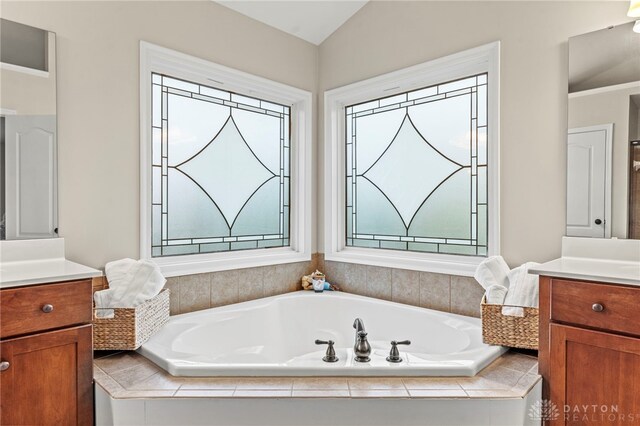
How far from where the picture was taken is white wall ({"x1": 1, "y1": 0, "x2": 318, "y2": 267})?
6.38ft

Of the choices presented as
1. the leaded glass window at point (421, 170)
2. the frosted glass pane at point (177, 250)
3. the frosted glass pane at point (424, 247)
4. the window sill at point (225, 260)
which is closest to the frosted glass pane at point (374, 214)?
the leaded glass window at point (421, 170)

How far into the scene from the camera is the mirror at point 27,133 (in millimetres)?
1784

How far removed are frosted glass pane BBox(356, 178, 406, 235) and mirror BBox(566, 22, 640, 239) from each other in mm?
1093

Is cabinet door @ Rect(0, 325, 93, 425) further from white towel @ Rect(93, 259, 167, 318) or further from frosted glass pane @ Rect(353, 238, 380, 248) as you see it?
frosted glass pane @ Rect(353, 238, 380, 248)

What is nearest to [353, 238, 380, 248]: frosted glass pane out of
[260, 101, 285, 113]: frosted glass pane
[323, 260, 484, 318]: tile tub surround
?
[323, 260, 484, 318]: tile tub surround

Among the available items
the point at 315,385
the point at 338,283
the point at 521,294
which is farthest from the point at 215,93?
the point at 521,294

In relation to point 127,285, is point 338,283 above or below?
below

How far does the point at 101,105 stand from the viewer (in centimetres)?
207

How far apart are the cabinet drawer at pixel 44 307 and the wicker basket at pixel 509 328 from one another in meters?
1.70

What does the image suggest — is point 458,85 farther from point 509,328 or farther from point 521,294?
point 509,328

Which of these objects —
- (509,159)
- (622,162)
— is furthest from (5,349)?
(622,162)

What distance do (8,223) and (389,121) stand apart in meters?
2.25

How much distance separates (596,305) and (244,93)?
91.8 inches

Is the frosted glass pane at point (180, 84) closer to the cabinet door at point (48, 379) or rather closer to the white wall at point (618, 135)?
the cabinet door at point (48, 379)
